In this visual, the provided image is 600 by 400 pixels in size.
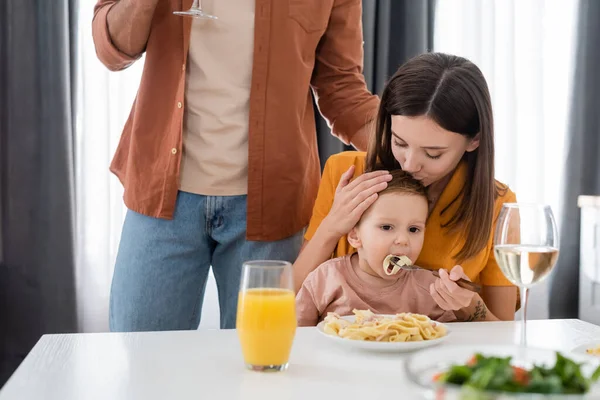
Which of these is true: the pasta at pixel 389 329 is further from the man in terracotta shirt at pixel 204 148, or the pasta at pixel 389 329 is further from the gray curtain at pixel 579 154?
the gray curtain at pixel 579 154

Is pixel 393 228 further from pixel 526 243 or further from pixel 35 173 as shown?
pixel 35 173

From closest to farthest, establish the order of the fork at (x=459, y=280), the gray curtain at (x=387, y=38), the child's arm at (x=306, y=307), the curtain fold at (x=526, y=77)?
1. the fork at (x=459, y=280)
2. the child's arm at (x=306, y=307)
3. the gray curtain at (x=387, y=38)
4. the curtain fold at (x=526, y=77)

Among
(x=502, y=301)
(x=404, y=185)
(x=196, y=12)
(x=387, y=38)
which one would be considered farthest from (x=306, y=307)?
(x=387, y=38)

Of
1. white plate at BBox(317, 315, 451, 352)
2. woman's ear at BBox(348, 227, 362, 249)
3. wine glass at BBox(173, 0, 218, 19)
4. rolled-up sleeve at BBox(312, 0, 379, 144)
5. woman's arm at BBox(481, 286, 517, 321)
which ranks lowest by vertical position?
woman's arm at BBox(481, 286, 517, 321)

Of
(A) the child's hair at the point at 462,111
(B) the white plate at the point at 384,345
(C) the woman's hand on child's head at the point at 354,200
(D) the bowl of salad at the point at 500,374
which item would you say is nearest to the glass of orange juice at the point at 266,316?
(B) the white plate at the point at 384,345

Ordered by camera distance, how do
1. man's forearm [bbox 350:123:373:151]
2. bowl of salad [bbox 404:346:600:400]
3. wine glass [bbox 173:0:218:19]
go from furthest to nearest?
man's forearm [bbox 350:123:373:151] < wine glass [bbox 173:0:218:19] < bowl of salad [bbox 404:346:600:400]

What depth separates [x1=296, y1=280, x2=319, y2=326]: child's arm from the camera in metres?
1.56

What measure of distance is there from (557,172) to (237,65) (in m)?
2.27

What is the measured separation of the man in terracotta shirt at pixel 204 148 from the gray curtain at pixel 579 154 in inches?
82.1

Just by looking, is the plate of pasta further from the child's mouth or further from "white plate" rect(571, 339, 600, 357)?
the child's mouth

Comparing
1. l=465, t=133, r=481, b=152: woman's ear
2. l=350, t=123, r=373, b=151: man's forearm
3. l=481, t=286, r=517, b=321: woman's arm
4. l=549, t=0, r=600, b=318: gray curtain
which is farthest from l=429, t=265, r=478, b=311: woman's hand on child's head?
l=549, t=0, r=600, b=318: gray curtain

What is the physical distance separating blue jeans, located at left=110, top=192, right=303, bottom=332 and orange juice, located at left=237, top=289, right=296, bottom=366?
0.80 meters

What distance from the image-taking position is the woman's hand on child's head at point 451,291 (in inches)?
50.6

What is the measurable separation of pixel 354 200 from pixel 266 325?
71cm
